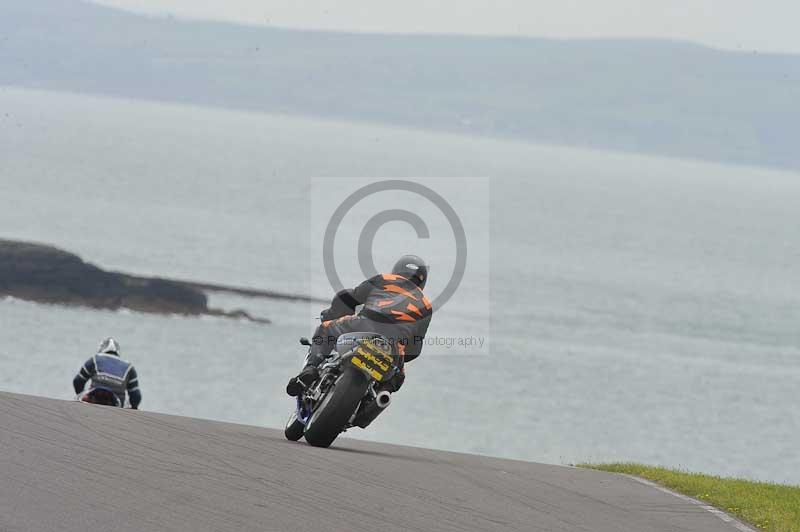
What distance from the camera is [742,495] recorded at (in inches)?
517

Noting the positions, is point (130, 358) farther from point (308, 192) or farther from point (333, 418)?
point (308, 192)

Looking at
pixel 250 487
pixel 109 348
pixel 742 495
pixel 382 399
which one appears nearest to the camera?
pixel 250 487

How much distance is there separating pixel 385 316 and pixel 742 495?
4.23 meters

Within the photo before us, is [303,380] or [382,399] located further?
[303,380]

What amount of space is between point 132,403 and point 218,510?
25.6 feet

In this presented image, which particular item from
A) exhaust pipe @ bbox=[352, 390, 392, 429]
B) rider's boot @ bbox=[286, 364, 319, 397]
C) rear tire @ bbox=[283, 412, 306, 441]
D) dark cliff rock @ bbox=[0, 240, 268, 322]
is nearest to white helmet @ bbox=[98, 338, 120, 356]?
rear tire @ bbox=[283, 412, 306, 441]

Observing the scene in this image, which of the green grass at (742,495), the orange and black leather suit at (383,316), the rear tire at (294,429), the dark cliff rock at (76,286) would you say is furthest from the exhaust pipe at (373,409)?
the dark cliff rock at (76,286)

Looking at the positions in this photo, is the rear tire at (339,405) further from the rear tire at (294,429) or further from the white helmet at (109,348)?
the white helmet at (109,348)

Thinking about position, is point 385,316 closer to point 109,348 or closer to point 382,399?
point 382,399

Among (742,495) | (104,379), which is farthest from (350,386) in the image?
(104,379)

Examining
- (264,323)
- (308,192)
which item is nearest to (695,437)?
(264,323)

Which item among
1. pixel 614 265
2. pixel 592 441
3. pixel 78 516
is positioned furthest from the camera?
pixel 614 265

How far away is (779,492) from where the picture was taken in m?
14.0

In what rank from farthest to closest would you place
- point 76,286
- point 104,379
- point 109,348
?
point 76,286, point 109,348, point 104,379
